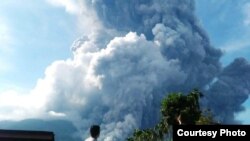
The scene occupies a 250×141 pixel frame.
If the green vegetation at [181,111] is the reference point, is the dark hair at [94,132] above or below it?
below

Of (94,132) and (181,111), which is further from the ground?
(181,111)

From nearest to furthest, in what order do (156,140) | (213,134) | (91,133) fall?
(213,134) → (91,133) → (156,140)

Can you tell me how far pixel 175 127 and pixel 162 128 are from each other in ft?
259

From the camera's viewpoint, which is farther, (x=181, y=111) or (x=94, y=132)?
(x=181, y=111)

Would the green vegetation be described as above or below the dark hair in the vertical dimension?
above

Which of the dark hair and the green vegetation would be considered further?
the green vegetation

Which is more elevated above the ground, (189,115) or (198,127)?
(189,115)

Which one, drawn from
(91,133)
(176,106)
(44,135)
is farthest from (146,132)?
(91,133)

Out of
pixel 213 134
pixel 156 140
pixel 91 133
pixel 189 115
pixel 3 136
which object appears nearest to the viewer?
pixel 213 134

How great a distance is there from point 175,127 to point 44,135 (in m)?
10.3

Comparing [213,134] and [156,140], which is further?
[156,140]

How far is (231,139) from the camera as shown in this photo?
40.4 feet

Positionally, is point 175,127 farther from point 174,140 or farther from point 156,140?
point 156,140

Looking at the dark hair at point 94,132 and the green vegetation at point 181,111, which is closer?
the dark hair at point 94,132
